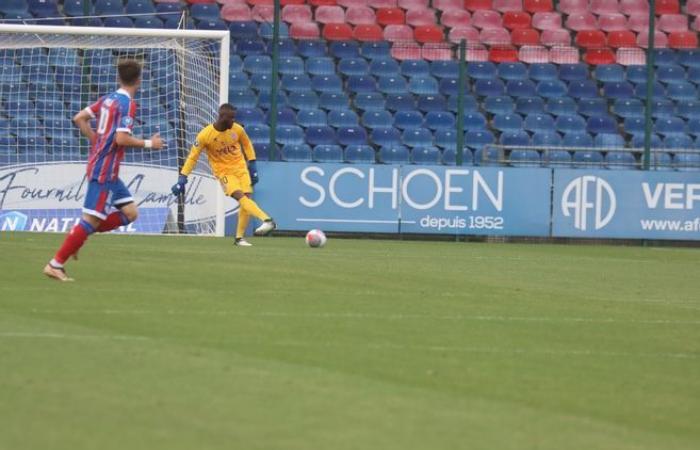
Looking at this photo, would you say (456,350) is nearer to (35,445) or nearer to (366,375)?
(366,375)

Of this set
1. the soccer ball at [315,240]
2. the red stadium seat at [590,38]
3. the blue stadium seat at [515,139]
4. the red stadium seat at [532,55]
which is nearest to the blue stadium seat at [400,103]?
the blue stadium seat at [515,139]

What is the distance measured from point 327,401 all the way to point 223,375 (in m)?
0.90

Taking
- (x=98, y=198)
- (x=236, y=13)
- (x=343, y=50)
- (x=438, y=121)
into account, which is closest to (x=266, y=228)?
(x=98, y=198)

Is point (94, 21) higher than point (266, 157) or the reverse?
higher

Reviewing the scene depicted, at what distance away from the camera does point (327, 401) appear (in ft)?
23.1

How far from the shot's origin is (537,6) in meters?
32.9

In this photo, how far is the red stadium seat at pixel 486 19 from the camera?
105ft

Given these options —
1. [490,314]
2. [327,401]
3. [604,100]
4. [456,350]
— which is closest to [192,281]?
[490,314]

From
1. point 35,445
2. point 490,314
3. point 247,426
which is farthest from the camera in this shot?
point 490,314

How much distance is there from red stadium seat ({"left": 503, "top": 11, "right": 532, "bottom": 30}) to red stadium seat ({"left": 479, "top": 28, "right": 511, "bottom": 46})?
1.66 feet

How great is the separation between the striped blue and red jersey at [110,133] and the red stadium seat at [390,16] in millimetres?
18697

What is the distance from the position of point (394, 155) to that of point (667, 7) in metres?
10.6

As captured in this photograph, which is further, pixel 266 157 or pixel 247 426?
pixel 266 157

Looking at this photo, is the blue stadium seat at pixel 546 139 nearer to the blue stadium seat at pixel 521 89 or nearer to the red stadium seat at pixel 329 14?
the blue stadium seat at pixel 521 89
